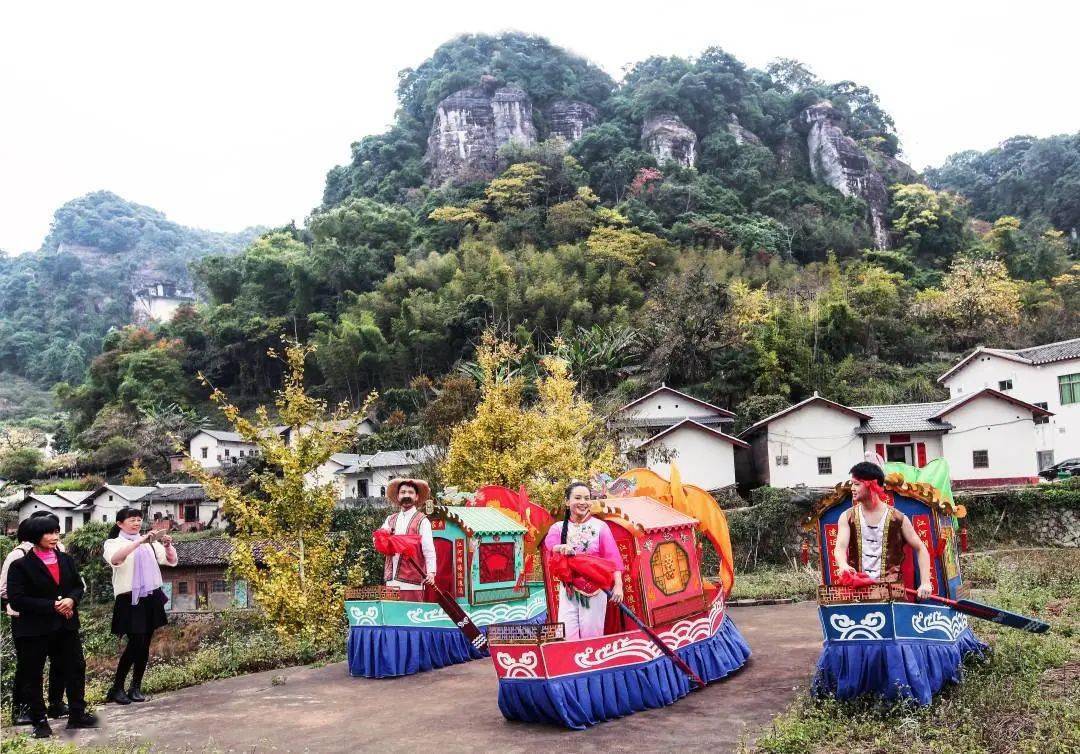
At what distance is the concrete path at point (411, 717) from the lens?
5.78 metres

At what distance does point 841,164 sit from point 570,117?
87.3 feet

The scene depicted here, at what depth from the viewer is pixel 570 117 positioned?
268 feet

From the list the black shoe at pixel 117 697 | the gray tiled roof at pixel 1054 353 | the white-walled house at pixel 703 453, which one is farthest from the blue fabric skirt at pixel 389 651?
the gray tiled roof at pixel 1054 353

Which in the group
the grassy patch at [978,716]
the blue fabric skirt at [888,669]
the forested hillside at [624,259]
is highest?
the forested hillside at [624,259]

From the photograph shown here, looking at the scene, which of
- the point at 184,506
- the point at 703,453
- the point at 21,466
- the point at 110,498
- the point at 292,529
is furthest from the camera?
the point at 21,466

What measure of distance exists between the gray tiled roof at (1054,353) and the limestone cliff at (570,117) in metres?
56.3

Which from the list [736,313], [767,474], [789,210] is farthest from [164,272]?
[767,474]

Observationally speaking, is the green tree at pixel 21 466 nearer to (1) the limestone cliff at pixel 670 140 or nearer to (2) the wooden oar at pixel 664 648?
(1) the limestone cliff at pixel 670 140

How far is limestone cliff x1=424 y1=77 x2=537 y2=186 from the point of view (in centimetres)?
7656

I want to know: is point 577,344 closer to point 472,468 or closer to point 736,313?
point 736,313

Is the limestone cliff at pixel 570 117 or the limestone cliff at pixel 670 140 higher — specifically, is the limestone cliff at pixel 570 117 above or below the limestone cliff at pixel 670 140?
above

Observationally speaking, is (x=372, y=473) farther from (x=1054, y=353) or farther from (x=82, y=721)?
(x=82, y=721)

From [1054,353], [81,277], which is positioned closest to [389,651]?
[1054,353]

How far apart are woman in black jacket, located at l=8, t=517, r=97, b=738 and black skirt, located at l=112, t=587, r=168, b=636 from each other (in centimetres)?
74
